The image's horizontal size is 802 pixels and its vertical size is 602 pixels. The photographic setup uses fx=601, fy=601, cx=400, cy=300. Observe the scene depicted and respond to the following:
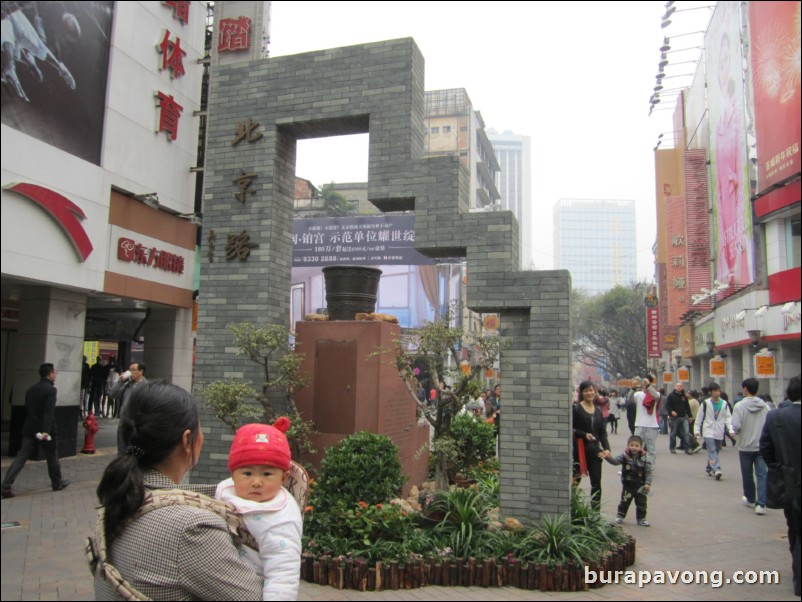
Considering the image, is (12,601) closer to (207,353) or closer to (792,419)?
(792,419)

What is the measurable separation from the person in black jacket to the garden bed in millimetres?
2195

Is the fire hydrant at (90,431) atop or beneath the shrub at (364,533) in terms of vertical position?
atop

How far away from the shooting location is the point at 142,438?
162cm

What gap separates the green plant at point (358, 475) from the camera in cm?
490

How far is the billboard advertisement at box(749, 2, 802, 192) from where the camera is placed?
2182 mm

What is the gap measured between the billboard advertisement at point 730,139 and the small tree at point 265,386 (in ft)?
13.9

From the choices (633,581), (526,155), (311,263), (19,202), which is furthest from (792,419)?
(526,155)

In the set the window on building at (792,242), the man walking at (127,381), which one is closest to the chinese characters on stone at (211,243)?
the man walking at (127,381)

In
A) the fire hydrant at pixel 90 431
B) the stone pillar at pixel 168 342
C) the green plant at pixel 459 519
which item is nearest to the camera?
the green plant at pixel 459 519

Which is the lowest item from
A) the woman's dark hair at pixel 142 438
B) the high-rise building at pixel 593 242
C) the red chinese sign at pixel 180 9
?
the woman's dark hair at pixel 142 438

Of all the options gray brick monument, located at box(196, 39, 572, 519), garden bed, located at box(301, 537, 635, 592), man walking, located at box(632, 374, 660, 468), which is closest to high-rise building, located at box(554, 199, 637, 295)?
man walking, located at box(632, 374, 660, 468)

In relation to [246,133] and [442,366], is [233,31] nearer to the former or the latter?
[442,366]

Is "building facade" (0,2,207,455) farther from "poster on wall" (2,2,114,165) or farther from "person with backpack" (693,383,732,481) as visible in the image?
"person with backpack" (693,383,732,481)

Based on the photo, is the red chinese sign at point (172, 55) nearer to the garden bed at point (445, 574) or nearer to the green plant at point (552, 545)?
the garden bed at point (445, 574)
